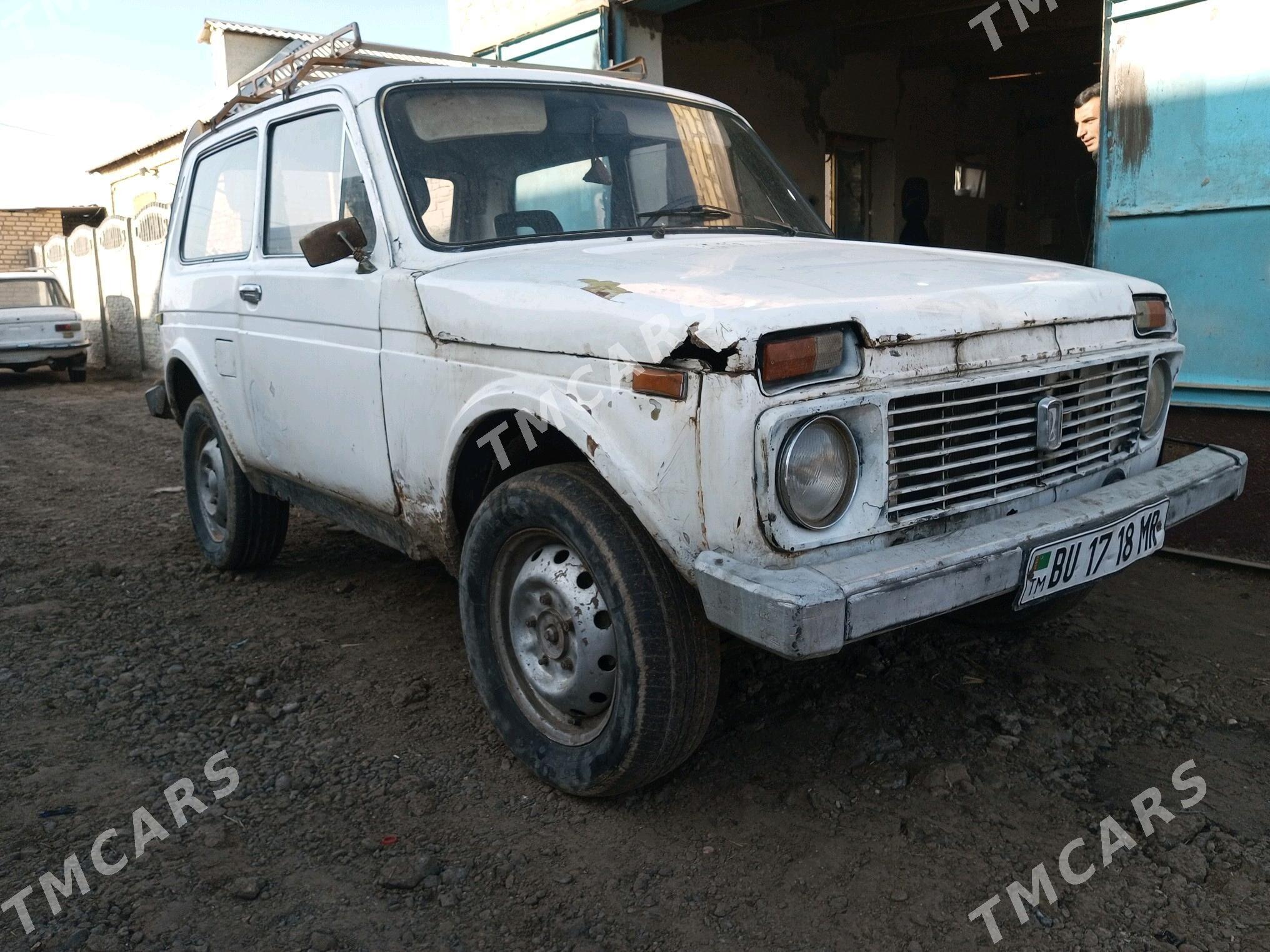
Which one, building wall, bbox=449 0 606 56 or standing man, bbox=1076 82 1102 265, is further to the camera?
building wall, bbox=449 0 606 56

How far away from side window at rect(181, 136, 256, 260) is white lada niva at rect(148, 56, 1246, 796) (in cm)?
15

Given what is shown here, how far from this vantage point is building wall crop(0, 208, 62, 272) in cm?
2262

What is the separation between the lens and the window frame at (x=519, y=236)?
2.97m

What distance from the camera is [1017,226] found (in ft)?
43.9

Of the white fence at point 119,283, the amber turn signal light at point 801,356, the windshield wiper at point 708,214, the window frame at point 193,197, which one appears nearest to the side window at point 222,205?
the window frame at point 193,197

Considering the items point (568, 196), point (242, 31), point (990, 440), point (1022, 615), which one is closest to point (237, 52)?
point (242, 31)

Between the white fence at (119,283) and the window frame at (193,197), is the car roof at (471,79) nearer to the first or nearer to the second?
the window frame at (193,197)

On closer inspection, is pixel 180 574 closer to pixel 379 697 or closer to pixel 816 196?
pixel 379 697

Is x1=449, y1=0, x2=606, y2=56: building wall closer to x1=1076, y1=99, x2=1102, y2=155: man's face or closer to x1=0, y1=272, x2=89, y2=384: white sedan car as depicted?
x1=1076, y1=99, x2=1102, y2=155: man's face

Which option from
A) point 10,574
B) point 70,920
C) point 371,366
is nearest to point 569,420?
point 371,366

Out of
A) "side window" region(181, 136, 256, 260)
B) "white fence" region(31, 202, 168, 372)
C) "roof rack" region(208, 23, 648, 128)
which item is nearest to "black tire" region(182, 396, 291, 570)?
Result: "side window" region(181, 136, 256, 260)

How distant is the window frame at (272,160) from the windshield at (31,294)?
13.5 m

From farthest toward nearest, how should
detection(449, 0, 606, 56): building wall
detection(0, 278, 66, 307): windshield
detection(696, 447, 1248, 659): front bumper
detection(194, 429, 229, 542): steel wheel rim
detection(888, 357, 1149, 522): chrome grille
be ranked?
detection(0, 278, 66, 307): windshield < detection(449, 0, 606, 56): building wall < detection(194, 429, 229, 542): steel wheel rim < detection(888, 357, 1149, 522): chrome grille < detection(696, 447, 1248, 659): front bumper

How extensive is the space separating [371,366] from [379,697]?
1.06m
